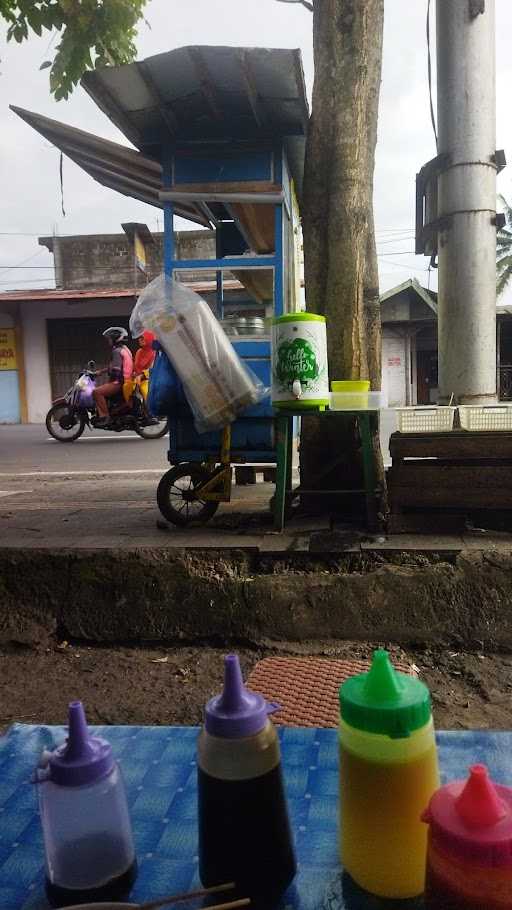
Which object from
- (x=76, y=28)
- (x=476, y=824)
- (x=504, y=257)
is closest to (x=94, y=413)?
(x=76, y=28)

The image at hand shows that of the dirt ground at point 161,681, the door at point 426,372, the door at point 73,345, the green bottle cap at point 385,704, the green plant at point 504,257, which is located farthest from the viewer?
the green plant at point 504,257

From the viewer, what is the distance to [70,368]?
18391 mm

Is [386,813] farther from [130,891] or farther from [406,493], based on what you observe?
[406,493]

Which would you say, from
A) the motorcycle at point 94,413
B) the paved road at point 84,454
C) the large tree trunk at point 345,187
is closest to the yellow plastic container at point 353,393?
the large tree trunk at point 345,187

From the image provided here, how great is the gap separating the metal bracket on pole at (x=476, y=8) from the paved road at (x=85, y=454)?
338 centimetres

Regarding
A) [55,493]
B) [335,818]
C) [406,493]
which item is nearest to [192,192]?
[406,493]

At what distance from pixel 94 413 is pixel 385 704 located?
1037 cm

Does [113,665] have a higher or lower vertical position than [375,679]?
lower

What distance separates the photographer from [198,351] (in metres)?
3.48

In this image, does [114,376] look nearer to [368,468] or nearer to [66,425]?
[66,425]

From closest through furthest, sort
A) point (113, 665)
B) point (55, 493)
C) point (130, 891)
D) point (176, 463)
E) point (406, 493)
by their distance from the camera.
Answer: point (130, 891) → point (113, 665) → point (406, 493) → point (176, 463) → point (55, 493)

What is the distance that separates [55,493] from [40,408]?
45.8ft

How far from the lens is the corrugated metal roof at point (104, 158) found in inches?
177

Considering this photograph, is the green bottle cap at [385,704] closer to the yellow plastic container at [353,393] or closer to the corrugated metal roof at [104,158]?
the yellow plastic container at [353,393]
